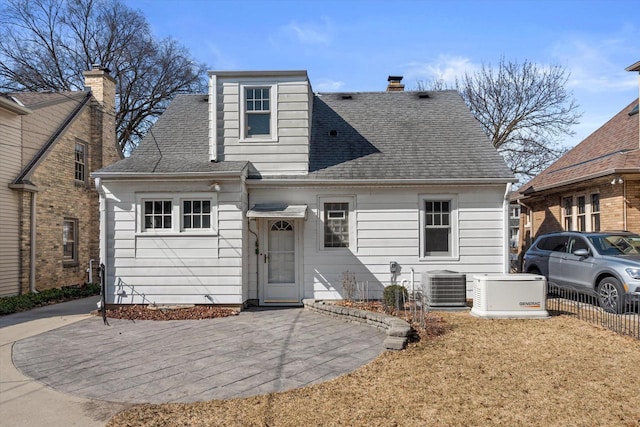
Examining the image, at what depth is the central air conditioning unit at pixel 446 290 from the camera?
9.80 metres

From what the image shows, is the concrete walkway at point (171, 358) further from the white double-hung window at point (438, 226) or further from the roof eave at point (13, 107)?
the roof eave at point (13, 107)

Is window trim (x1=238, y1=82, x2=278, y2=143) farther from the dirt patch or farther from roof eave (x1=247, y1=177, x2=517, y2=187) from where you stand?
the dirt patch

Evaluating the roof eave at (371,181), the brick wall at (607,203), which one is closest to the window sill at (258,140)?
the roof eave at (371,181)

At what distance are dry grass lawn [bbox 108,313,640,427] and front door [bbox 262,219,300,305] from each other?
482 centimetres

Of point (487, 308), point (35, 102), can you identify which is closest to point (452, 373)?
point (487, 308)

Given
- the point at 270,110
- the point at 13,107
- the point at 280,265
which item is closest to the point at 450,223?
the point at 280,265

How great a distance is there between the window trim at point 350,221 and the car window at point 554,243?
496 centimetres

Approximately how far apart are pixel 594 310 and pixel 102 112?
16.3 m

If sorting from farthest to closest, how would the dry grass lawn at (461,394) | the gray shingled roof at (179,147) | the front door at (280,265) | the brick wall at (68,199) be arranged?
the brick wall at (68,199) < the front door at (280,265) < the gray shingled roof at (179,147) < the dry grass lawn at (461,394)

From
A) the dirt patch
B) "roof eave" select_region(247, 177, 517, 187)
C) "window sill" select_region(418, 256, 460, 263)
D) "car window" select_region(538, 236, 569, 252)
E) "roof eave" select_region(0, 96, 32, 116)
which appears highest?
"roof eave" select_region(0, 96, 32, 116)

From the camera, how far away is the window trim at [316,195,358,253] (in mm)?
11062

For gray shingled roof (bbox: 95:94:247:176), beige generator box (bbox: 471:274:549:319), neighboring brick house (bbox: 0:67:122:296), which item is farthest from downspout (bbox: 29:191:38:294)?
beige generator box (bbox: 471:274:549:319)

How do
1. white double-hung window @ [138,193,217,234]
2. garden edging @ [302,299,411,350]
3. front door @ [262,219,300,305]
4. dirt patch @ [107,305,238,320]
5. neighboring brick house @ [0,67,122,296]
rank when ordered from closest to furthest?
garden edging @ [302,299,411,350] < dirt patch @ [107,305,238,320] < white double-hung window @ [138,193,217,234] < front door @ [262,219,300,305] < neighboring brick house @ [0,67,122,296]

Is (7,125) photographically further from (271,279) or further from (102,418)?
(102,418)
